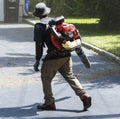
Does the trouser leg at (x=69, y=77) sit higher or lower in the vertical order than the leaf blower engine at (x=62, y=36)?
lower

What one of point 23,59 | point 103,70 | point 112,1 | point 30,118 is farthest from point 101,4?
point 30,118

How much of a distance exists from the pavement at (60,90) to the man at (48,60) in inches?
8.9

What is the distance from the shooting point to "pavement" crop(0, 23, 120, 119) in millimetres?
7715

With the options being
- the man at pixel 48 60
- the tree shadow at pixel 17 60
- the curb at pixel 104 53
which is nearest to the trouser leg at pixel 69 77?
the man at pixel 48 60

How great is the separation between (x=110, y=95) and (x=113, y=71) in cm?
294

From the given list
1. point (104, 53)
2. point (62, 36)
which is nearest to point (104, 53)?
point (104, 53)

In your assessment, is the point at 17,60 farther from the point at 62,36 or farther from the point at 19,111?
the point at 62,36

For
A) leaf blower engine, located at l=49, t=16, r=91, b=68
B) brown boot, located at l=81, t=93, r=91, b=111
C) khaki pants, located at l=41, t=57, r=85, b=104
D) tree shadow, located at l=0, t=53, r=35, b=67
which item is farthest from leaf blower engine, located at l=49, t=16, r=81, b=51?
tree shadow, located at l=0, t=53, r=35, b=67

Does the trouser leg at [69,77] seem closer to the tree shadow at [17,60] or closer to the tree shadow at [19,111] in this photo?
the tree shadow at [19,111]

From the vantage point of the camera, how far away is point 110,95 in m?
9.09

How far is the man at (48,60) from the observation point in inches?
295

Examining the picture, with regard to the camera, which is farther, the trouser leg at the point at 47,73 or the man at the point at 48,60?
the trouser leg at the point at 47,73

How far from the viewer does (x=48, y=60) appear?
→ 764 cm

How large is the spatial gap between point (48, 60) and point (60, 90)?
206 centimetres
